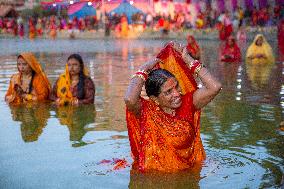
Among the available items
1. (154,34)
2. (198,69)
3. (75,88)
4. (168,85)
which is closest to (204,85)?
(198,69)

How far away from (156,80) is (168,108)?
0.33 metres

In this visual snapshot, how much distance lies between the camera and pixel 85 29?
150ft

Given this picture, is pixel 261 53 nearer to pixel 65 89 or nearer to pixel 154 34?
pixel 65 89

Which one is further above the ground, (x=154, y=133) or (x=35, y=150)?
(x=154, y=133)

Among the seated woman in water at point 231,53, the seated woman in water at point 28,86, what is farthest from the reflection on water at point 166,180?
the seated woman in water at point 231,53

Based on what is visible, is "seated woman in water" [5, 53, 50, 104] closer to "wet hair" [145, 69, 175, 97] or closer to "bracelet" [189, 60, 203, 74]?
"wet hair" [145, 69, 175, 97]

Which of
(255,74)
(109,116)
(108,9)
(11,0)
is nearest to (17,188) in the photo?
(109,116)

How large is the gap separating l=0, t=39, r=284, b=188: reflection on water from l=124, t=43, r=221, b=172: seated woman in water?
0.19 m

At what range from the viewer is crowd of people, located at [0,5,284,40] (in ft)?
122

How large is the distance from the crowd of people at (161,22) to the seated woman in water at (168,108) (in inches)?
1079

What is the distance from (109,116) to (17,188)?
13.1 ft

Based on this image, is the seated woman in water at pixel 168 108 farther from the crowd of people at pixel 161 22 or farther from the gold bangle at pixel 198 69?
the crowd of people at pixel 161 22

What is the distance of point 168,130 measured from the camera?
570cm

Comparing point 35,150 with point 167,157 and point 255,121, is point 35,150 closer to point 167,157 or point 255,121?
point 167,157
